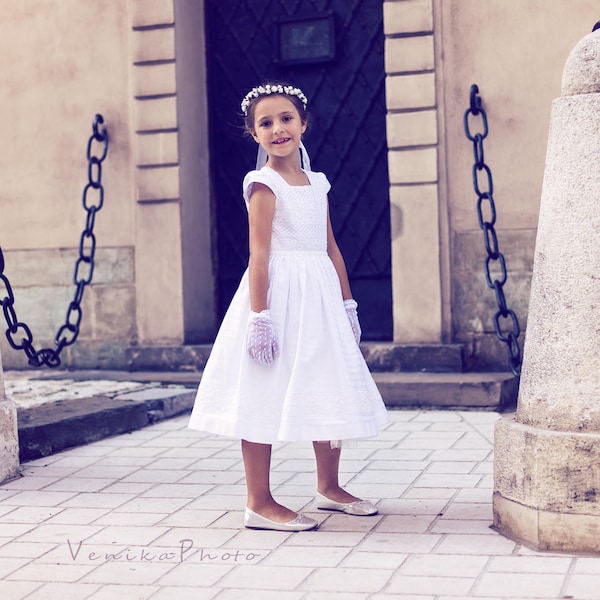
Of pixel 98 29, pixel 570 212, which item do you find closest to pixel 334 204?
pixel 98 29

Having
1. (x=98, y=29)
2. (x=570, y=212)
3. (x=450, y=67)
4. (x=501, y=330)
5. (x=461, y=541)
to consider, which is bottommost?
(x=461, y=541)

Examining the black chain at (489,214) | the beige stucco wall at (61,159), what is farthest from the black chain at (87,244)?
the black chain at (489,214)

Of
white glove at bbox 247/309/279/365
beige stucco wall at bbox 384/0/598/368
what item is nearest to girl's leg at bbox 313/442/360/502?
white glove at bbox 247/309/279/365

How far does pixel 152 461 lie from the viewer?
5484mm

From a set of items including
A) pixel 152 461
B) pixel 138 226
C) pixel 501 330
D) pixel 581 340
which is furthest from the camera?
pixel 138 226

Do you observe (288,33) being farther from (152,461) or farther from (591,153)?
(591,153)

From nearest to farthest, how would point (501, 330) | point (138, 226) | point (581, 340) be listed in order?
point (581, 340), point (501, 330), point (138, 226)

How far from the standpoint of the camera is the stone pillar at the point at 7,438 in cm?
500

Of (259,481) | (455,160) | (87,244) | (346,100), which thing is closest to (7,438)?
(259,481)

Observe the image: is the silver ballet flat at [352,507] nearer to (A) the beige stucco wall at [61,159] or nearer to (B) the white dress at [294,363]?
(B) the white dress at [294,363]

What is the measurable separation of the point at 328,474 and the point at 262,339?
0.68 m

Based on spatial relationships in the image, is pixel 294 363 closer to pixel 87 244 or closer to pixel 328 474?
pixel 328 474

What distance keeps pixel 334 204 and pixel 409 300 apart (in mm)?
1079

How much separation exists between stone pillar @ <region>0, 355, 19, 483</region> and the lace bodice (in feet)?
5.21
